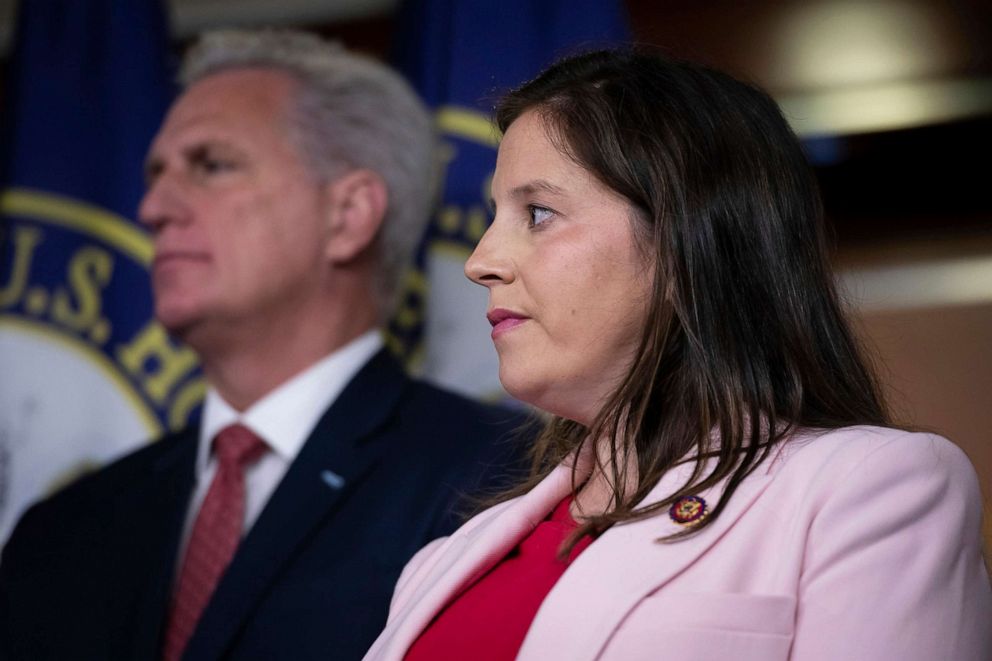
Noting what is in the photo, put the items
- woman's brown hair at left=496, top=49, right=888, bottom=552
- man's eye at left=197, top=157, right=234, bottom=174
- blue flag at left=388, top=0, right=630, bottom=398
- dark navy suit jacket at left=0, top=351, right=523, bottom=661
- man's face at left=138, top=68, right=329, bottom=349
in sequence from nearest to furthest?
1. woman's brown hair at left=496, top=49, right=888, bottom=552
2. dark navy suit jacket at left=0, top=351, right=523, bottom=661
3. man's face at left=138, top=68, right=329, bottom=349
4. man's eye at left=197, top=157, right=234, bottom=174
5. blue flag at left=388, top=0, right=630, bottom=398

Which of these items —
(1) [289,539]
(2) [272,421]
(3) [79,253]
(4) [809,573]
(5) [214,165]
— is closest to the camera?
(4) [809,573]

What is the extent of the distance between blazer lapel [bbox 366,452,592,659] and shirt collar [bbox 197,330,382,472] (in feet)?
2.19

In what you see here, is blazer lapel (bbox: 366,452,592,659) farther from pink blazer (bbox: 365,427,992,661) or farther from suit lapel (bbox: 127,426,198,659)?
suit lapel (bbox: 127,426,198,659)

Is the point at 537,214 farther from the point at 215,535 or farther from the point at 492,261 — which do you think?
the point at 215,535

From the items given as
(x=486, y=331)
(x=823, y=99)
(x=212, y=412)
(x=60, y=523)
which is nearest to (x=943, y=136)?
(x=823, y=99)

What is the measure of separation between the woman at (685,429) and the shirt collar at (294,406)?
0.69 metres

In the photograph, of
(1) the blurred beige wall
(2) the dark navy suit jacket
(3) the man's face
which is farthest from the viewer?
(3) the man's face

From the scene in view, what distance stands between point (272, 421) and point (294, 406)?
0.15 feet

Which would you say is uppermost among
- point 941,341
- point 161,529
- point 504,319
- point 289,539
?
point 504,319

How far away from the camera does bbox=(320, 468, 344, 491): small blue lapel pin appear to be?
192 centimetres

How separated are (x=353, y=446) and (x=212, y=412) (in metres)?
0.33

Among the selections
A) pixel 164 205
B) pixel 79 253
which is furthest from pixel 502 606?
pixel 79 253

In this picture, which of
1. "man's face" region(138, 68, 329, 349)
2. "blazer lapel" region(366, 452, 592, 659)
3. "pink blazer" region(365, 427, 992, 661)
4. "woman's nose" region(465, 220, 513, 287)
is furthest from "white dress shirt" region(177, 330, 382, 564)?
"pink blazer" region(365, 427, 992, 661)

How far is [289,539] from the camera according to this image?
73.0 inches
